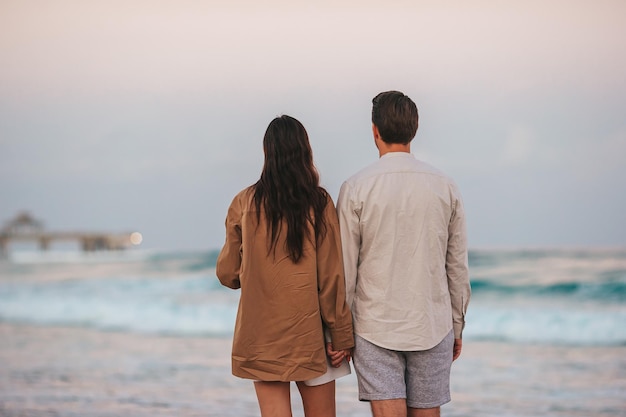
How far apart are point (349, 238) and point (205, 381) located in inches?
154

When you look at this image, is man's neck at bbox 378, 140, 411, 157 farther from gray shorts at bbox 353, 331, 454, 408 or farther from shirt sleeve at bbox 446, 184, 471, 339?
gray shorts at bbox 353, 331, 454, 408

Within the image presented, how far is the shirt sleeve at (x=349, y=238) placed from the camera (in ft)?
8.64

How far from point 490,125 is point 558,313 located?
4450mm

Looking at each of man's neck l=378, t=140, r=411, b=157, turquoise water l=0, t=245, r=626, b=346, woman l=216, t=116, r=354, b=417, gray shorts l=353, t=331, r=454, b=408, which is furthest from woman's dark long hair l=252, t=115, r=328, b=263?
turquoise water l=0, t=245, r=626, b=346

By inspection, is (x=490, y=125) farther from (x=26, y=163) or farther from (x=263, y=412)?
(x=263, y=412)

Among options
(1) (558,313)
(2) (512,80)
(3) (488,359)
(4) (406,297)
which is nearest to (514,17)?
(2) (512,80)

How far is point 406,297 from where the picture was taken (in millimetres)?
2598

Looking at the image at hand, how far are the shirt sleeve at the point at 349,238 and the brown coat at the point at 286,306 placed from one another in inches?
0.8

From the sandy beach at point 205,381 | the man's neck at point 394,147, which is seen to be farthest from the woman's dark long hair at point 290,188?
the sandy beach at point 205,381

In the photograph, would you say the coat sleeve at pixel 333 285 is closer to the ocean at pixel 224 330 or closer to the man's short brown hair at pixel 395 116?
the man's short brown hair at pixel 395 116

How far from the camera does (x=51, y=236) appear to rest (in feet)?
71.8

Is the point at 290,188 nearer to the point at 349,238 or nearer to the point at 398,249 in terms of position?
the point at 349,238

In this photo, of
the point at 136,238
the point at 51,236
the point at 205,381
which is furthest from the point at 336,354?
the point at 51,236

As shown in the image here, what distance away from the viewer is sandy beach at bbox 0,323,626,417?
5309mm
